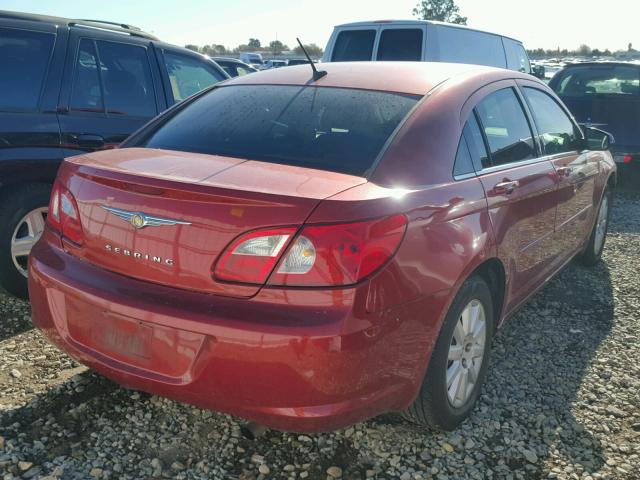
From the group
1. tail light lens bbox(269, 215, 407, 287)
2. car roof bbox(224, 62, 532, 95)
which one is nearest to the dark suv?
car roof bbox(224, 62, 532, 95)

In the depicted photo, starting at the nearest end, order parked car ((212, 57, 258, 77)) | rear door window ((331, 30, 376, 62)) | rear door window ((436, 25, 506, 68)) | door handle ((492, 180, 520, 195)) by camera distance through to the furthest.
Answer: door handle ((492, 180, 520, 195)), rear door window ((436, 25, 506, 68)), rear door window ((331, 30, 376, 62)), parked car ((212, 57, 258, 77))

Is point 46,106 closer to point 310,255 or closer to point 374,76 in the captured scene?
point 374,76

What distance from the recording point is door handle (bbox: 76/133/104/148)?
4.12 m

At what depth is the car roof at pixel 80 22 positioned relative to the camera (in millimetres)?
3951

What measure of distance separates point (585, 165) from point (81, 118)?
3539 mm

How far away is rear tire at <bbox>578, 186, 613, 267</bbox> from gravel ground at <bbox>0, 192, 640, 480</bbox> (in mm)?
1735

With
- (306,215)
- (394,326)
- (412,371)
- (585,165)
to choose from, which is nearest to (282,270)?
(306,215)

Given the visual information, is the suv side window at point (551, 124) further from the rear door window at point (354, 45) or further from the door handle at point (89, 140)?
the rear door window at point (354, 45)

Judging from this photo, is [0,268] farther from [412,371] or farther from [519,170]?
[519,170]

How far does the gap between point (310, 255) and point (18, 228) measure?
2696 mm

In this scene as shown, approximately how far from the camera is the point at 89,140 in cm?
416

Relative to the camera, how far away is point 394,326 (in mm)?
2180

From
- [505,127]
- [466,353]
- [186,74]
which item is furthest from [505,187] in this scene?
[186,74]

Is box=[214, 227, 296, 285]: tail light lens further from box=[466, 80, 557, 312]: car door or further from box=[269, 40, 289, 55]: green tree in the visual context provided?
box=[269, 40, 289, 55]: green tree
